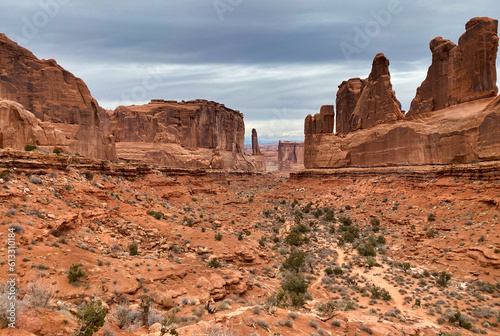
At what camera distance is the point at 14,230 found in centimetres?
953

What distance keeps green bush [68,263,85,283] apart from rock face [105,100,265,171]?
52.3 metres

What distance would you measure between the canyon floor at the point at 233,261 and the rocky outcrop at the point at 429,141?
2.95 meters

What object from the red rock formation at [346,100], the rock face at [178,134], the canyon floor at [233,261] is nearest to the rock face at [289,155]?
the rock face at [178,134]

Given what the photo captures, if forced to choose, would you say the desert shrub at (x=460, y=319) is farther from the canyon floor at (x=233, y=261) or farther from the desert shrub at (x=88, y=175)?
the desert shrub at (x=88, y=175)

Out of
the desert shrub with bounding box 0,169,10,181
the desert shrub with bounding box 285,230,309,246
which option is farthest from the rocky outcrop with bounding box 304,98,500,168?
the desert shrub with bounding box 0,169,10,181

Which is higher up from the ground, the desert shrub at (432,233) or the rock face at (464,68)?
the rock face at (464,68)

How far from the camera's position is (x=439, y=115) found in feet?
98.0

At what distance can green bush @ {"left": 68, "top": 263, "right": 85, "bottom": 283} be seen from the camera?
8.68 m

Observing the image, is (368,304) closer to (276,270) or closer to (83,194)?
(276,270)

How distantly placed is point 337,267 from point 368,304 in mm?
4844

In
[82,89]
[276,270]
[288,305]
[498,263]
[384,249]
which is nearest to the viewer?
[288,305]

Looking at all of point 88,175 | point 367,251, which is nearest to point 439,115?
point 367,251

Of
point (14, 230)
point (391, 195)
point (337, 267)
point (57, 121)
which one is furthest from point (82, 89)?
point (391, 195)

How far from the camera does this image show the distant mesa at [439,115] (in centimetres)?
2548
